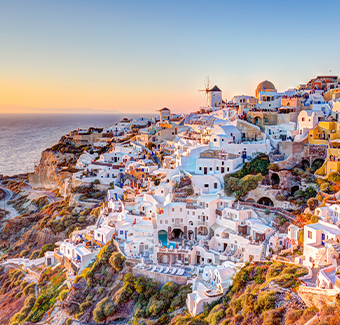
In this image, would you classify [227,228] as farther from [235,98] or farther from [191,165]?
[235,98]

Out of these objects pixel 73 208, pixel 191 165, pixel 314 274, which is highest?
pixel 191 165

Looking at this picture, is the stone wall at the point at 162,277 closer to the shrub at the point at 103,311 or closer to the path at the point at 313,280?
the shrub at the point at 103,311

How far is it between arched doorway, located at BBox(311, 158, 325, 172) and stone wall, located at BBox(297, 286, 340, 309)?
17152mm

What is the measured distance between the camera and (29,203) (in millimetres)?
54531

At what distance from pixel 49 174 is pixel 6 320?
3432 cm

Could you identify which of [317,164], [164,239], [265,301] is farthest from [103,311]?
[317,164]

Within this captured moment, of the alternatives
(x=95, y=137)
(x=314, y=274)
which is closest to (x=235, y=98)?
(x=95, y=137)

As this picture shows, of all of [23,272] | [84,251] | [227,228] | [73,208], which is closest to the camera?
[227,228]

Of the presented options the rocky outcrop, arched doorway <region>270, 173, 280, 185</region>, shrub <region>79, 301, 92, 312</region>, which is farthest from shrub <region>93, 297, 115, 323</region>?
the rocky outcrop

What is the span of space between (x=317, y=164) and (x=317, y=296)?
1861 centimetres

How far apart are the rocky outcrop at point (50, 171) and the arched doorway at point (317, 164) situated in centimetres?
3764

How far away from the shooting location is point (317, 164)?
3191cm

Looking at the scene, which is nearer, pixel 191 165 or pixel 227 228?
pixel 227 228

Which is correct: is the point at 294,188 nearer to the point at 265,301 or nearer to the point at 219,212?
the point at 219,212
